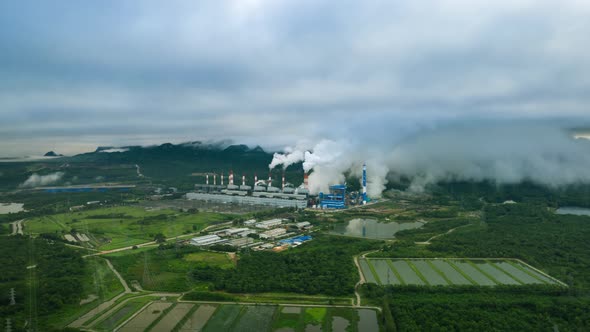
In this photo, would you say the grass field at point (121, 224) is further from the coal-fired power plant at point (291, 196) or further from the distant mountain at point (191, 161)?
the distant mountain at point (191, 161)

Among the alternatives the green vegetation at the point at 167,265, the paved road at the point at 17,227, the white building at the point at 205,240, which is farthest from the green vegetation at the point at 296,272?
the paved road at the point at 17,227

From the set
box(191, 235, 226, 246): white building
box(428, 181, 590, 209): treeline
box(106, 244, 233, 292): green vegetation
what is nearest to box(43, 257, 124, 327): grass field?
box(106, 244, 233, 292): green vegetation

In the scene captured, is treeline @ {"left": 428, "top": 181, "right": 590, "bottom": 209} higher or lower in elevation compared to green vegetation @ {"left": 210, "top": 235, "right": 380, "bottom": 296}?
higher

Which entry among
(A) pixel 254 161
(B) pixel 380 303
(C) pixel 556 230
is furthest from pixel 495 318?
(A) pixel 254 161

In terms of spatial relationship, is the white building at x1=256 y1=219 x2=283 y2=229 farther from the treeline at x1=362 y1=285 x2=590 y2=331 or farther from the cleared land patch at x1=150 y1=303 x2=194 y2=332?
the cleared land patch at x1=150 y1=303 x2=194 y2=332

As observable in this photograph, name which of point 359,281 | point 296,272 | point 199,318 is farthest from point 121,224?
point 359,281

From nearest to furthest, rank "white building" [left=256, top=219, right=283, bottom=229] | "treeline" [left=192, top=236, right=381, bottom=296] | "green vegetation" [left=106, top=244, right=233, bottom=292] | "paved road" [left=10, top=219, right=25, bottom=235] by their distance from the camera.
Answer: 1. "treeline" [left=192, top=236, right=381, bottom=296]
2. "green vegetation" [left=106, top=244, right=233, bottom=292]
3. "paved road" [left=10, top=219, right=25, bottom=235]
4. "white building" [left=256, top=219, right=283, bottom=229]

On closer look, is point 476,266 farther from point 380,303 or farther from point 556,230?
point 556,230
